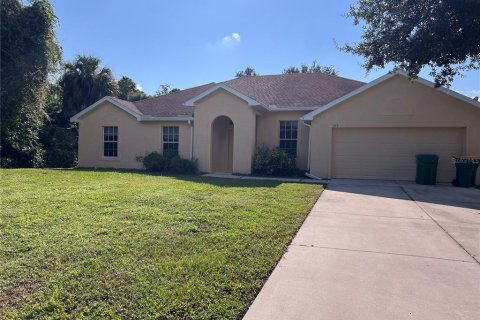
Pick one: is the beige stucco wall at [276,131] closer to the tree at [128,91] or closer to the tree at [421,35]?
Answer: the tree at [421,35]

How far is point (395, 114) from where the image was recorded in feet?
46.3

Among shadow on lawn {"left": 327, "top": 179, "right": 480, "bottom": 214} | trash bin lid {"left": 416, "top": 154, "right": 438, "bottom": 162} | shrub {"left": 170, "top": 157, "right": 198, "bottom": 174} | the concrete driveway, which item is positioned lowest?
the concrete driveway

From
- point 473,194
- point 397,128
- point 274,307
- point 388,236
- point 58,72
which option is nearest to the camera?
point 274,307

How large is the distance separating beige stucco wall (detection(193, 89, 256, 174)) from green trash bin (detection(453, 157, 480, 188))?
28.4ft

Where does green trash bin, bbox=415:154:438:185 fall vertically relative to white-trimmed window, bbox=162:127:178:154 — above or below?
below

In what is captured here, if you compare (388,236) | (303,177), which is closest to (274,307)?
(388,236)

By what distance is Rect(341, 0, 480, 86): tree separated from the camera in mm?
10398

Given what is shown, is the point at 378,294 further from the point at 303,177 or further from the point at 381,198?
the point at 303,177

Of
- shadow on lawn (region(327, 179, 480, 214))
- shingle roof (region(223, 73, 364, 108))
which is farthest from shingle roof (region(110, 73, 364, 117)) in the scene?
shadow on lawn (region(327, 179, 480, 214))

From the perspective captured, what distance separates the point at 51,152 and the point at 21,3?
909 cm

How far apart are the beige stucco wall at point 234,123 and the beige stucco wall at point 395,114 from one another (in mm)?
3053

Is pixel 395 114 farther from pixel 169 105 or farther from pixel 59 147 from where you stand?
pixel 59 147

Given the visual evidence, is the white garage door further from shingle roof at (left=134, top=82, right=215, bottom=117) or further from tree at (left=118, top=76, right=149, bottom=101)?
tree at (left=118, top=76, right=149, bottom=101)

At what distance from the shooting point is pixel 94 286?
3521 mm
